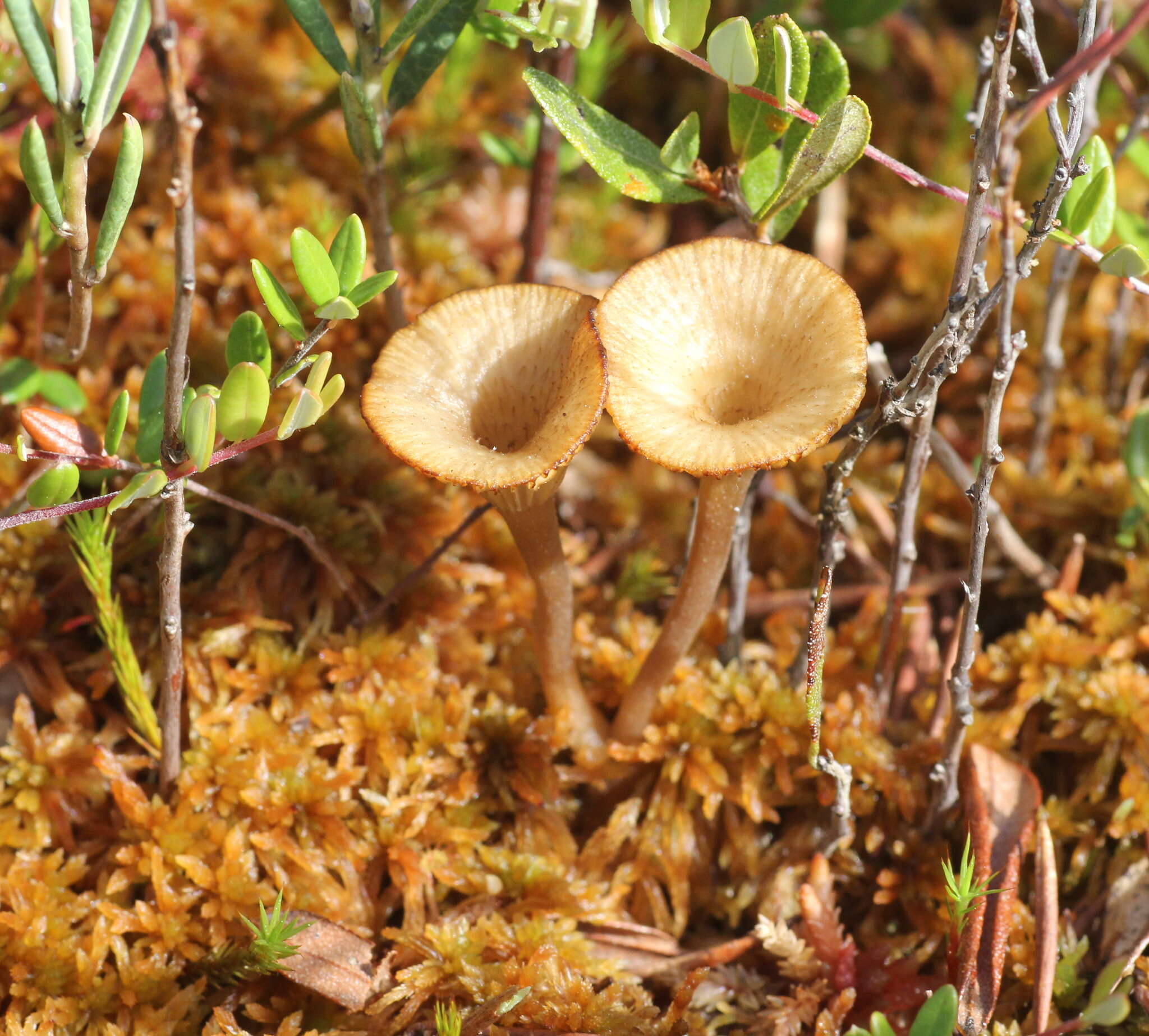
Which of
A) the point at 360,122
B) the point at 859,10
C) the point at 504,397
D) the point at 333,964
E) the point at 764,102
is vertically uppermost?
the point at 859,10

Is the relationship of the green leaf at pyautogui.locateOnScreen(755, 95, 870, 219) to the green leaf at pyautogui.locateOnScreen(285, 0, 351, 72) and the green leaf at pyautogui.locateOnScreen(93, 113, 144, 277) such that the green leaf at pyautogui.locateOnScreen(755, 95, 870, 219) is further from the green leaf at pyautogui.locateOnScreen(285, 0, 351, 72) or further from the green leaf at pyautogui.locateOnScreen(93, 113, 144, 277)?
the green leaf at pyautogui.locateOnScreen(93, 113, 144, 277)

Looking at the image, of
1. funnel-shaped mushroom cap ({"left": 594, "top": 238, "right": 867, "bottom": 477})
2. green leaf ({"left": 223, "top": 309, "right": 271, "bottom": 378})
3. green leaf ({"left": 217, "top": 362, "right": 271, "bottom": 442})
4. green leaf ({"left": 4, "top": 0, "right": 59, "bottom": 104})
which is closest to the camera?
green leaf ({"left": 4, "top": 0, "right": 59, "bottom": 104})

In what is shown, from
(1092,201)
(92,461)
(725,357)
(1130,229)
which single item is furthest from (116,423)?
(1130,229)

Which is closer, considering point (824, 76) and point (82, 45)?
point (82, 45)

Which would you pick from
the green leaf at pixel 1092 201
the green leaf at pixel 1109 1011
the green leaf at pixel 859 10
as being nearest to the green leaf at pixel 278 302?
the green leaf at pixel 1092 201

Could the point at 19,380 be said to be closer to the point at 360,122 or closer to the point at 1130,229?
the point at 360,122

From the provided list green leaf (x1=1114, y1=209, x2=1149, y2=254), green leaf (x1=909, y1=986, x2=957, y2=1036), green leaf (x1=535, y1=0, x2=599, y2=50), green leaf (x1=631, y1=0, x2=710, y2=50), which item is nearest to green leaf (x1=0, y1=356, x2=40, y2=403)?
green leaf (x1=535, y1=0, x2=599, y2=50)

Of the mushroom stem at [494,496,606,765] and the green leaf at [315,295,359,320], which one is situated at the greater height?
the green leaf at [315,295,359,320]
